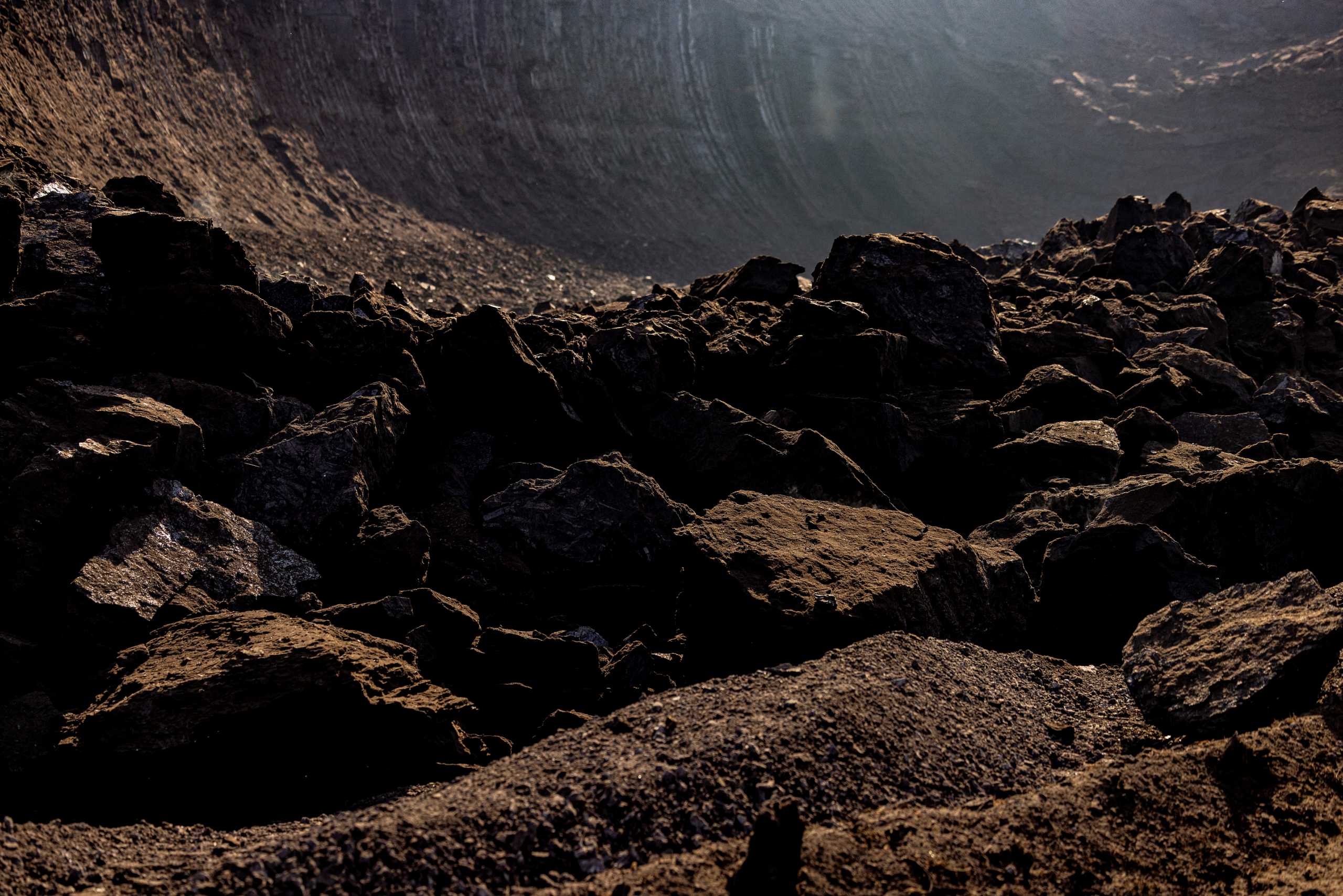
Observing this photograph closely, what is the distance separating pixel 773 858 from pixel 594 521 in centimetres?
216

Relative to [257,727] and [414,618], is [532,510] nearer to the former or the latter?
[414,618]

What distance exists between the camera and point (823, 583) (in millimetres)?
3672

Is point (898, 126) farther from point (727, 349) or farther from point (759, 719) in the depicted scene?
point (759, 719)

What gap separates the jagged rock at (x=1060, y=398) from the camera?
6.21 meters

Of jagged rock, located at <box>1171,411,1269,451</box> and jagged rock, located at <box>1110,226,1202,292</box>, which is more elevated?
jagged rock, located at <box>1110,226,1202,292</box>

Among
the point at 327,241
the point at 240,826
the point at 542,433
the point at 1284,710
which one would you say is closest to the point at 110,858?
the point at 240,826

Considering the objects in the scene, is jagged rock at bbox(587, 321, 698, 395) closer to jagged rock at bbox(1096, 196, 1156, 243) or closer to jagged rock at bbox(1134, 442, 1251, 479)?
jagged rock at bbox(1134, 442, 1251, 479)

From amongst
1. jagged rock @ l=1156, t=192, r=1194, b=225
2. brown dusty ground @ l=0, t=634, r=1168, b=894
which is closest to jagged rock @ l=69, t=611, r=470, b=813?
brown dusty ground @ l=0, t=634, r=1168, b=894

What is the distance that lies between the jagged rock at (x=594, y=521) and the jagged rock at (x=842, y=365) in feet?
5.45

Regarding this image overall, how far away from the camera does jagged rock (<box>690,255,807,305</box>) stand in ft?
24.0

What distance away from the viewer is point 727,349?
6.01 meters

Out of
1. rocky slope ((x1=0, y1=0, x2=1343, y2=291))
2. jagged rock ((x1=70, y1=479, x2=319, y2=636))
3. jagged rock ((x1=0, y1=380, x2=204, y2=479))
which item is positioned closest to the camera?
jagged rock ((x1=70, y1=479, x2=319, y2=636))

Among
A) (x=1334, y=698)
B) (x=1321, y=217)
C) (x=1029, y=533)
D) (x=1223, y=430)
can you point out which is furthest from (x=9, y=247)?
(x=1321, y=217)

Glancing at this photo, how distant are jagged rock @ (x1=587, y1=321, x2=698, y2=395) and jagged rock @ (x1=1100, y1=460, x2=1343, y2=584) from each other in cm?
242
